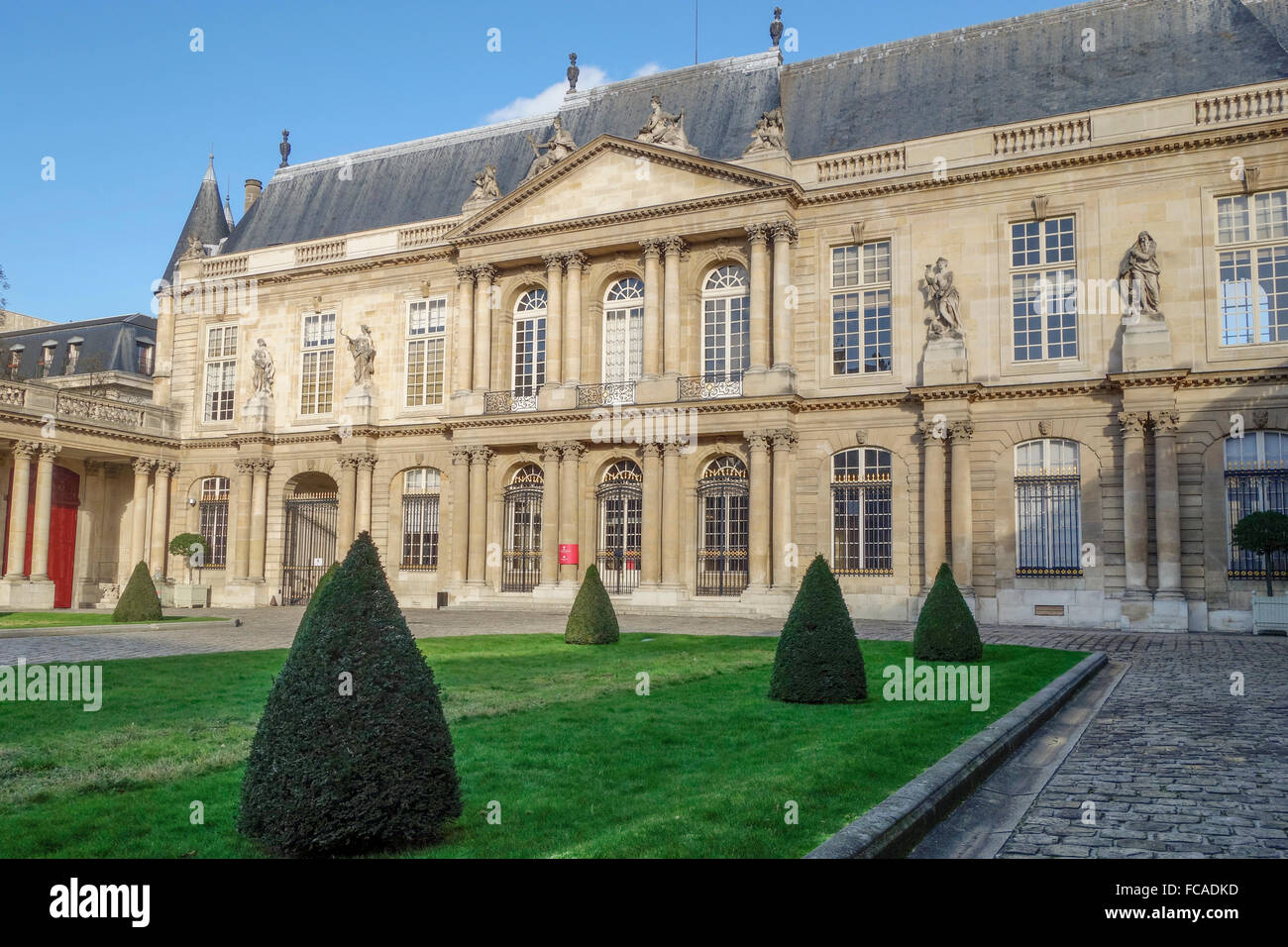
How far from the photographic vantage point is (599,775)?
7.12 meters

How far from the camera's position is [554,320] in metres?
30.1

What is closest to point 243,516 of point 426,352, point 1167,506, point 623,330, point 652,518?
point 426,352

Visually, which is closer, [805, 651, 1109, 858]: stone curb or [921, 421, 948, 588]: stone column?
[805, 651, 1109, 858]: stone curb

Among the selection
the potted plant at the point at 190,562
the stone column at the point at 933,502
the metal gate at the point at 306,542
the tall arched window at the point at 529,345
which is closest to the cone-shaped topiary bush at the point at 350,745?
the stone column at the point at 933,502

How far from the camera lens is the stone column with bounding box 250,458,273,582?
34.1 meters

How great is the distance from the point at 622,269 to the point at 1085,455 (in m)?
14.0

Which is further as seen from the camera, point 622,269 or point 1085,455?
Answer: point 622,269

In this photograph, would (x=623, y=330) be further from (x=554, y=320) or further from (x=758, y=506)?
(x=758, y=506)

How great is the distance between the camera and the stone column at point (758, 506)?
87.2 ft

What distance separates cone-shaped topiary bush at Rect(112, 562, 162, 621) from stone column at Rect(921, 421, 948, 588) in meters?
18.5

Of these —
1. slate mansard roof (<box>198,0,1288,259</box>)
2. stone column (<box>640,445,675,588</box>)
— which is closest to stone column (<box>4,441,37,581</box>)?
slate mansard roof (<box>198,0,1288,259</box>)

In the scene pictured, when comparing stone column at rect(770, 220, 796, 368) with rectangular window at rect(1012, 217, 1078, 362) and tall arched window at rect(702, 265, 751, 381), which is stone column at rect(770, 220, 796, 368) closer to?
tall arched window at rect(702, 265, 751, 381)

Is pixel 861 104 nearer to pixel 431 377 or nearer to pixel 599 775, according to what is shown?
pixel 431 377
